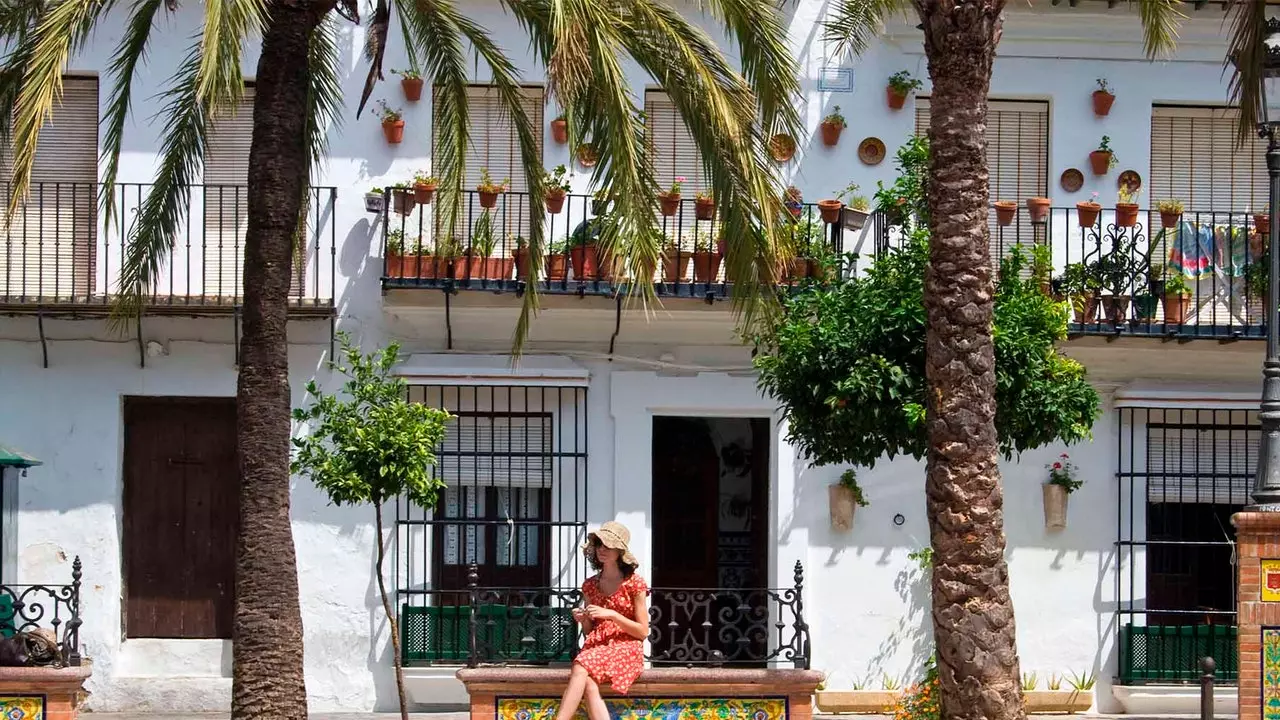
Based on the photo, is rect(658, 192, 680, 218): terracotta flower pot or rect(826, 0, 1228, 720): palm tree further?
rect(658, 192, 680, 218): terracotta flower pot

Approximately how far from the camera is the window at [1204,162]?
628 inches

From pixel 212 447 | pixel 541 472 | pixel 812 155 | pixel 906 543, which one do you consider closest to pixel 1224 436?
pixel 906 543

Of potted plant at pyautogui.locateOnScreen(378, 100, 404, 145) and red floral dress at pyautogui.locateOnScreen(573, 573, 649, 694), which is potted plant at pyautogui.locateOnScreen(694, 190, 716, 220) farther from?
red floral dress at pyautogui.locateOnScreen(573, 573, 649, 694)

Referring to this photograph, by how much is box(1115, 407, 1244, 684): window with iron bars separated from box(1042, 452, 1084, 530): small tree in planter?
518 mm

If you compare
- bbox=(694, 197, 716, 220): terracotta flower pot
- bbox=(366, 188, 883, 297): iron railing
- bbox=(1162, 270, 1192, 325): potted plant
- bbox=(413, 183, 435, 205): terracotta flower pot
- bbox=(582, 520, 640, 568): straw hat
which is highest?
bbox=(413, 183, 435, 205): terracotta flower pot

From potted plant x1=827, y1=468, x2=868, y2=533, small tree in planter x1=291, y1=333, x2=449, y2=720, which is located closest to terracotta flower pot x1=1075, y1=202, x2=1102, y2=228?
potted plant x1=827, y1=468, x2=868, y2=533

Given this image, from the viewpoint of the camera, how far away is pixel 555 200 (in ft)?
48.3

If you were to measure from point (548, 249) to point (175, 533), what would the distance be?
4055 millimetres

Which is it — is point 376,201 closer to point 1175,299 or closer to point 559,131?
point 559,131

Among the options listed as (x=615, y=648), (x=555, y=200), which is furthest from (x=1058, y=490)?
(x=615, y=648)

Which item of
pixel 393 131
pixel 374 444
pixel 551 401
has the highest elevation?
pixel 393 131

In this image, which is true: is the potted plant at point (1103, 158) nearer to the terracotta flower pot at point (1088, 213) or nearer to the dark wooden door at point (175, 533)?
the terracotta flower pot at point (1088, 213)

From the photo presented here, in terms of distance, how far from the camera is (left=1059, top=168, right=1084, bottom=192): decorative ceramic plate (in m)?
15.6

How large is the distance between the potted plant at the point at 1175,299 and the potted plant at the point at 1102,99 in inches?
63.3
